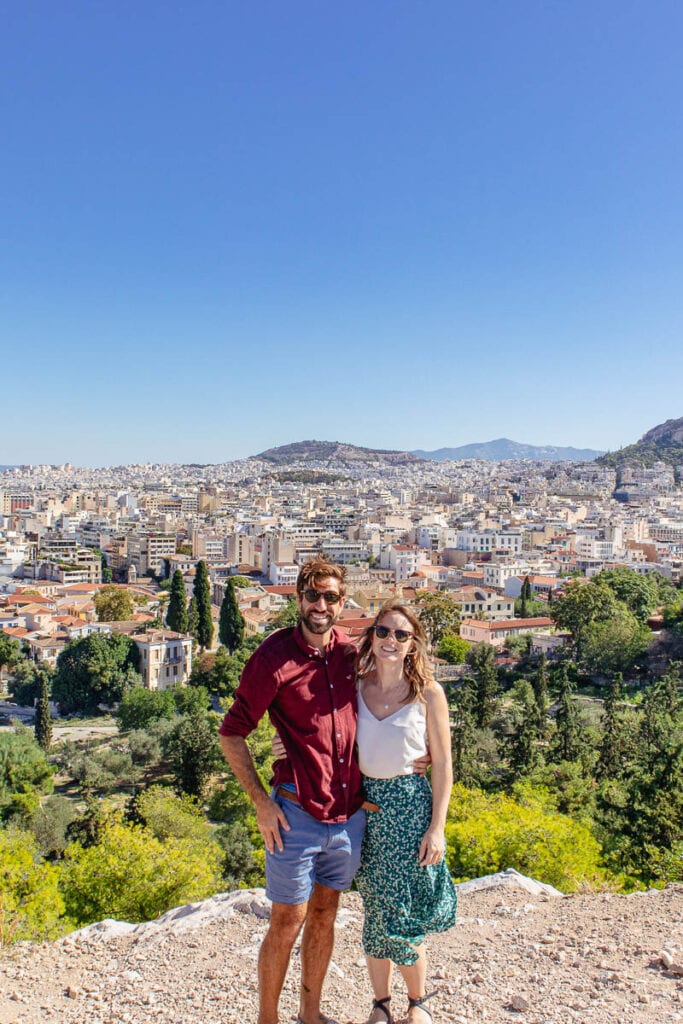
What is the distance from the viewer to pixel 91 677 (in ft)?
82.3

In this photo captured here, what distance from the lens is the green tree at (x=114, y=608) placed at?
3397cm

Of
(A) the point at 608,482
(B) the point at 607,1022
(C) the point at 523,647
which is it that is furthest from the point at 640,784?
(A) the point at 608,482

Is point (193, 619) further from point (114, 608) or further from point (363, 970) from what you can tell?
point (363, 970)

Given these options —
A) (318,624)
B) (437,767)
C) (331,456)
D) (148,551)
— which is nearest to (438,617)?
(437,767)

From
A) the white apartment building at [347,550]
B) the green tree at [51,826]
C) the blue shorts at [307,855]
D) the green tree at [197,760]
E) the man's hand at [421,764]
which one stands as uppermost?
the man's hand at [421,764]

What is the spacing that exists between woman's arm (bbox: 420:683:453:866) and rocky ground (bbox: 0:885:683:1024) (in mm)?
815

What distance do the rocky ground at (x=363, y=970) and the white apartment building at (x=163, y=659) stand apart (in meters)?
22.8

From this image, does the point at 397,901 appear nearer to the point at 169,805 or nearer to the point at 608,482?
the point at 169,805

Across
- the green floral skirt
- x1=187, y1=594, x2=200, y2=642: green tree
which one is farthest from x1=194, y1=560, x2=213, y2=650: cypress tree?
the green floral skirt

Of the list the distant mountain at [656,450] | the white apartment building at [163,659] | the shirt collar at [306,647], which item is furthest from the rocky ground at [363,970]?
the distant mountain at [656,450]

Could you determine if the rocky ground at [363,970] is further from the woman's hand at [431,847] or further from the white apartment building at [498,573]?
the white apartment building at [498,573]

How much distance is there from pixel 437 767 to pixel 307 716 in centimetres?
46

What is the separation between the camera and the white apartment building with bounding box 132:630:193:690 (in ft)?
86.5

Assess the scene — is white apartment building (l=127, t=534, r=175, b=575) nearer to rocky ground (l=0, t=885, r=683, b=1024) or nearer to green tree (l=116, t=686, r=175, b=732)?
green tree (l=116, t=686, r=175, b=732)
